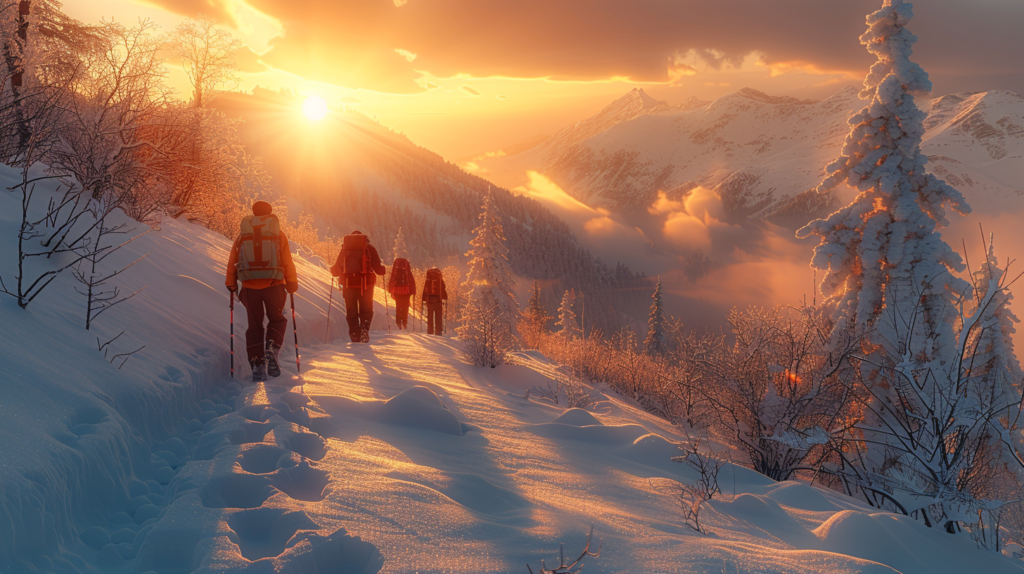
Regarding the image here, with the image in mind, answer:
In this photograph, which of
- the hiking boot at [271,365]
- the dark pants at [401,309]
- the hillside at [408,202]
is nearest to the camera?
the hiking boot at [271,365]

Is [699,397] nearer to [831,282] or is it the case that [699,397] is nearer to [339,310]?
[831,282]

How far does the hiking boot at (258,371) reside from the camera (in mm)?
5449

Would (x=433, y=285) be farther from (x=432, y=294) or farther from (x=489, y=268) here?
(x=489, y=268)

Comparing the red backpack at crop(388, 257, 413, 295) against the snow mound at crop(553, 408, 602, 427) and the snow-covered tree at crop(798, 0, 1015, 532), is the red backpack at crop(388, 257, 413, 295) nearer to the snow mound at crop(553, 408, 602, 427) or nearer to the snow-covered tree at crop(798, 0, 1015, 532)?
the snow mound at crop(553, 408, 602, 427)

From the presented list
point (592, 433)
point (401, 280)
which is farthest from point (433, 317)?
point (592, 433)

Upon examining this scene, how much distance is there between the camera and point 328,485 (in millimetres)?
2697

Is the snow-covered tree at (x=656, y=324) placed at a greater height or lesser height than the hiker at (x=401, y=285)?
lesser

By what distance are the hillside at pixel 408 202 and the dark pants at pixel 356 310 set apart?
7701cm

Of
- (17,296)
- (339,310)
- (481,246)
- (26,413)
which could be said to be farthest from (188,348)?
(481,246)

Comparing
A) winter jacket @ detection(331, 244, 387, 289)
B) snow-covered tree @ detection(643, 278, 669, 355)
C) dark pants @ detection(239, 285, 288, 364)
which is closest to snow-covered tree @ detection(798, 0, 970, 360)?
winter jacket @ detection(331, 244, 387, 289)

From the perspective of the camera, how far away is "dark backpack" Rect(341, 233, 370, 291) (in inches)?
361

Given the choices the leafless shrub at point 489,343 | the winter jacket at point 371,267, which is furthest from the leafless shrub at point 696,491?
the winter jacket at point 371,267

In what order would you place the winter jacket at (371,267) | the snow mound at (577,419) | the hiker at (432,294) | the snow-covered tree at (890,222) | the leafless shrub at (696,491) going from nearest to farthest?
the leafless shrub at (696,491) < the snow mound at (577,419) < the winter jacket at (371,267) < the snow-covered tree at (890,222) < the hiker at (432,294)

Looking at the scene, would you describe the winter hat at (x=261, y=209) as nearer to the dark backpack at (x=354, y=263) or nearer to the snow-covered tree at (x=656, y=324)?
the dark backpack at (x=354, y=263)
